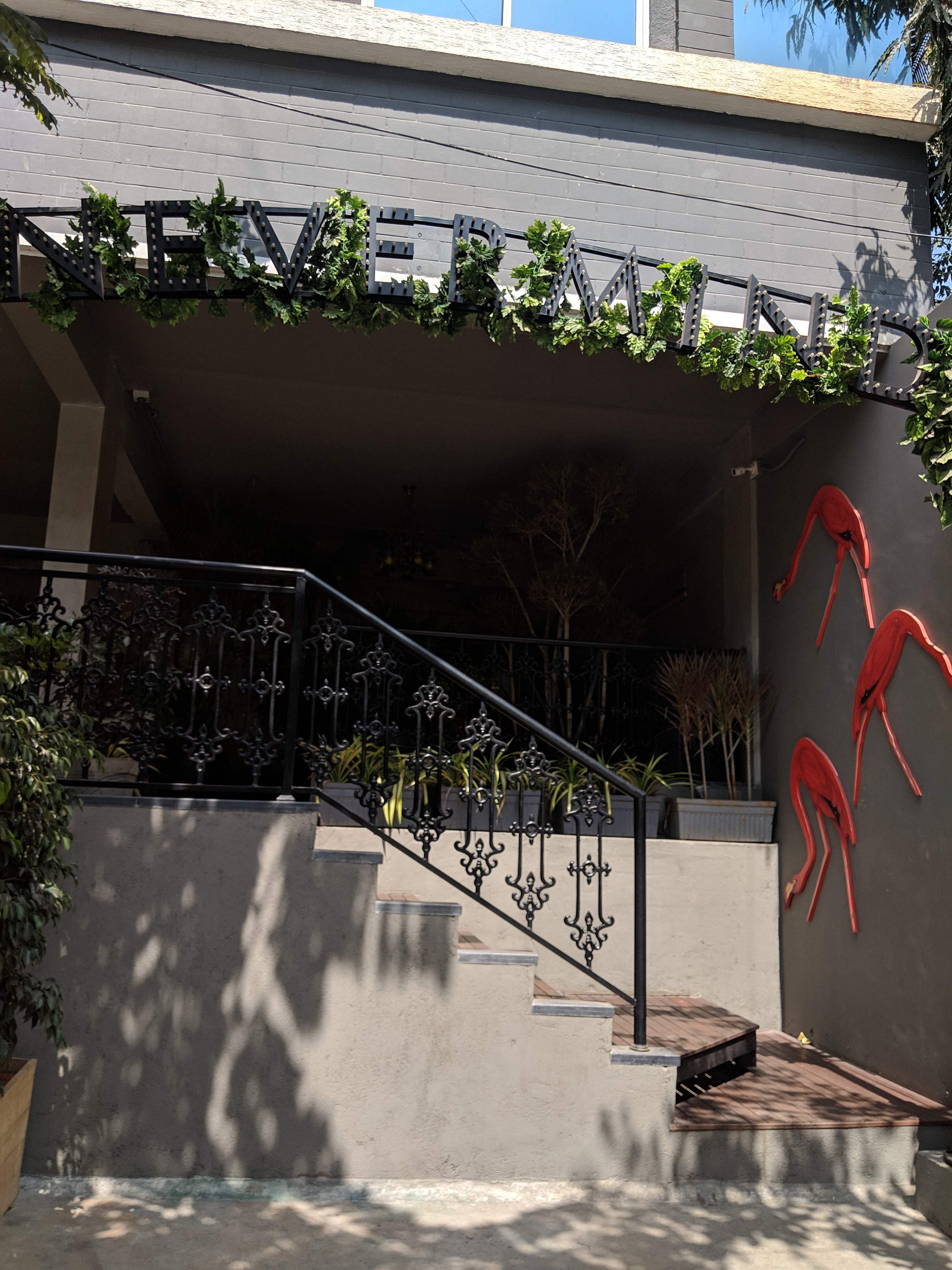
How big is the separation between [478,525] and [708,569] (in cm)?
248

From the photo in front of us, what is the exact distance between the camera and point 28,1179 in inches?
140

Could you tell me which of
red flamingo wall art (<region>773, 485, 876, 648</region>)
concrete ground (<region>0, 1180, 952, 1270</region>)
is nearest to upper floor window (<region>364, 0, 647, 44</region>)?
red flamingo wall art (<region>773, 485, 876, 648</region>)

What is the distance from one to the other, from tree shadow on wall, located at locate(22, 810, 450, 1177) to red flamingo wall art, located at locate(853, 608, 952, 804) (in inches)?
→ 92.8

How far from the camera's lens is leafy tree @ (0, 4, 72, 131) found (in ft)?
10.9

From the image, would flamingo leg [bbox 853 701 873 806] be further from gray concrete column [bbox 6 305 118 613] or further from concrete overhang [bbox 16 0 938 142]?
gray concrete column [bbox 6 305 118 613]

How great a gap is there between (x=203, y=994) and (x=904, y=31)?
22.2 ft

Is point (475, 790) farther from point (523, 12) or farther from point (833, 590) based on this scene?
point (523, 12)

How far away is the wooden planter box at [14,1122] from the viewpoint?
10.8ft

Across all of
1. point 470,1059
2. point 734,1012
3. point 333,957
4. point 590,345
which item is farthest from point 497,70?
point 734,1012

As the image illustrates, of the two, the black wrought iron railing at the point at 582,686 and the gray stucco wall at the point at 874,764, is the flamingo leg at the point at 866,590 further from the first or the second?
the black wrought iron railing at the point at 582,686

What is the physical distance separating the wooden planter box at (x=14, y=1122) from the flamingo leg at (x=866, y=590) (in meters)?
4.17

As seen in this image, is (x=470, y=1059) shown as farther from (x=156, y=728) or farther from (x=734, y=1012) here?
(x=734, y=1012)

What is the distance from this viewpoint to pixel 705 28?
5824 millimetres

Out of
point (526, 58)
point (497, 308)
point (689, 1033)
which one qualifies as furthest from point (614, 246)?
point (689, 1033)
